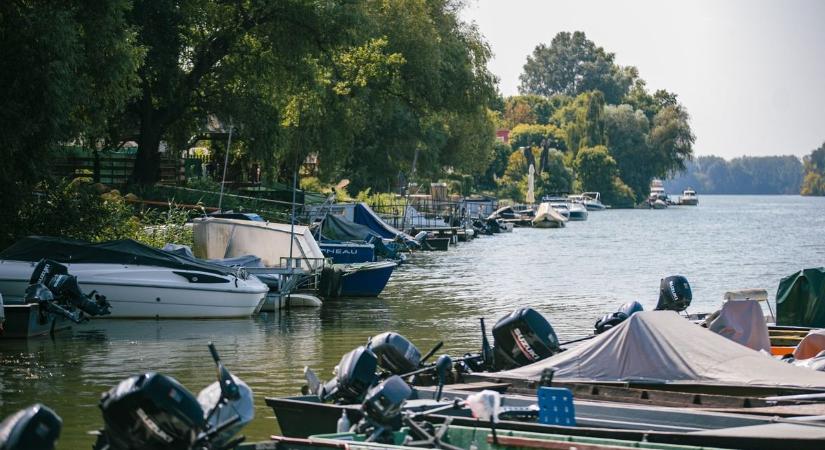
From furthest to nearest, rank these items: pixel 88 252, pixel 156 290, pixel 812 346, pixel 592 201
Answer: pixel 592 201 → pixel 156 290 → pixel 88 252 → pixel 812 346

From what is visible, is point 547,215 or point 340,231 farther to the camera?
point 547,215

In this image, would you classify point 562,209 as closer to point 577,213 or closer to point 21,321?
point 577,213

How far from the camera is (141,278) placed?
3044 cm

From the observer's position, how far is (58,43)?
3070 centimetres

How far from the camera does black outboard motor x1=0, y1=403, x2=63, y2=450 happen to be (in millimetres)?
10961

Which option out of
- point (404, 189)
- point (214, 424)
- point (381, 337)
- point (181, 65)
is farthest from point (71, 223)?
point (404, 189)

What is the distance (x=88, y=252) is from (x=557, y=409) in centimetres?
1774

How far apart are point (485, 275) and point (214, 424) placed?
128 ft

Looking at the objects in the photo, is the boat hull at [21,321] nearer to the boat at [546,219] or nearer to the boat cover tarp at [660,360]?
the boat cover tarp at [660,360]

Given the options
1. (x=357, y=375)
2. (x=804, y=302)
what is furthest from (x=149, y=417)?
(x=804, y=302)

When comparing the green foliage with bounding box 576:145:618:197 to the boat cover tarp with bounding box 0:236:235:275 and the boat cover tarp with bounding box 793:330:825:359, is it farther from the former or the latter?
the boat cover tarp with bounding box 793:330:825:359

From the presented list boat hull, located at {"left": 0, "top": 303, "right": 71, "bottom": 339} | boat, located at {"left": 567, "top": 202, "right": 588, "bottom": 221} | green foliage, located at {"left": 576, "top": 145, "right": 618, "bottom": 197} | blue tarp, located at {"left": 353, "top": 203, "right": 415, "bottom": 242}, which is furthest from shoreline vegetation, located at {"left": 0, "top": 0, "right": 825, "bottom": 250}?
green foliage, located at {"left": 576, "top": 145, "right": 618, "bottom": 197}

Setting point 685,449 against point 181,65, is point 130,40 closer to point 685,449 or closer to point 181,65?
point 181,65

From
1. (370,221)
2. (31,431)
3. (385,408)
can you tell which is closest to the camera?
(31,431)
